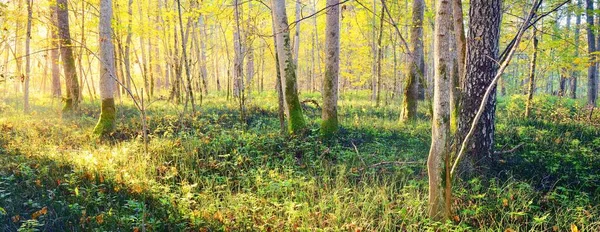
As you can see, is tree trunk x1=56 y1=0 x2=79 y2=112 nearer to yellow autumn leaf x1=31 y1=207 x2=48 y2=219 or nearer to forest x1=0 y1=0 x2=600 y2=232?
forest x1=0 y1=0 x2=600 y2=232

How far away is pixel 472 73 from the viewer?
546 centimetres

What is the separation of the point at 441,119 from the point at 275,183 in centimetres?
219

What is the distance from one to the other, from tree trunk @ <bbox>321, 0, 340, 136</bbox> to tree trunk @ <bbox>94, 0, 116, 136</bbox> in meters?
4.21

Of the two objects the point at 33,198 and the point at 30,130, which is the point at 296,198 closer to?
the point at 33,198

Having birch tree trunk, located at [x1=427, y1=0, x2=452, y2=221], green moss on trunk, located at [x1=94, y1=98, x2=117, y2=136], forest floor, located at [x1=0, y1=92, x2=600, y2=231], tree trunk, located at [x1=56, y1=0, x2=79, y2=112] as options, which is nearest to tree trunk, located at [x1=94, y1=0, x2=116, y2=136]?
green moss on trunk, located at [x1=94, y1=98, x2=117, y2=136]

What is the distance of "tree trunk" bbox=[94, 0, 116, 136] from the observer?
704cm

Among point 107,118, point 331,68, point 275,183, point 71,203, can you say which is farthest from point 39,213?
point 331,68

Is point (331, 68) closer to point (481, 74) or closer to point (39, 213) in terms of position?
point (481, 74)

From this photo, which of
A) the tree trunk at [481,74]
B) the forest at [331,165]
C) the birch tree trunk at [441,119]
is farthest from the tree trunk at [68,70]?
the birch tree trunk at [441,119]

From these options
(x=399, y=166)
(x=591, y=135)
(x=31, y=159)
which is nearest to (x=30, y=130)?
(x=31, y=159)

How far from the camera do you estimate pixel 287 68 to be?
7.25m

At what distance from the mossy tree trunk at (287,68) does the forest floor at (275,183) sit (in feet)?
1.27

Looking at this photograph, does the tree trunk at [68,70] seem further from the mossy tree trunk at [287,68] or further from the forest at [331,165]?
the mossy tree trunk at [287,68]

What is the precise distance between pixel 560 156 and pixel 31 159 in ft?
27.4
